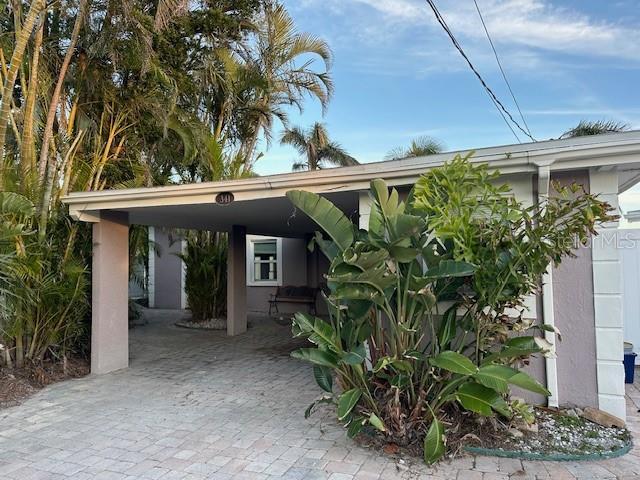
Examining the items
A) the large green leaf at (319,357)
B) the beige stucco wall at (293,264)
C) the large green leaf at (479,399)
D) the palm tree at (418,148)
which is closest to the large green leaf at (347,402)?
the large green leaf at (319,357)

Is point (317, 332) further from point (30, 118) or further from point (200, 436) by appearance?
point (30, 118)

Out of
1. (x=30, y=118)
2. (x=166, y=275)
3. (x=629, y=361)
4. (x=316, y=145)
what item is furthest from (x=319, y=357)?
(x=166, y=275)

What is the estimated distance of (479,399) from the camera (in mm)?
3666

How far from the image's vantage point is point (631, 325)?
23.5 feet

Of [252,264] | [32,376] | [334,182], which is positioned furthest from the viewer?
[252,264]

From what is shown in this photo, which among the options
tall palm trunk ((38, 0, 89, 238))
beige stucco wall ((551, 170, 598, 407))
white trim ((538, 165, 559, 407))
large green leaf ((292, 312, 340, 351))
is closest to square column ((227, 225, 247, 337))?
tall palm trunk ((38, 0, 89, 238))

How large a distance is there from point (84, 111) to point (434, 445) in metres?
7.69

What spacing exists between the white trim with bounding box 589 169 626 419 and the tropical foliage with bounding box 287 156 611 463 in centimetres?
88

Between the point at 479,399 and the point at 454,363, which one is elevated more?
the point at 454,363

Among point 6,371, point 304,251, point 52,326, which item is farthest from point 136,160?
point 304,251

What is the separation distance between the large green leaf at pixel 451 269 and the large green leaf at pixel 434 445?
1.24m

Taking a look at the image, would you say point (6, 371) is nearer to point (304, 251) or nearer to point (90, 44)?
point (90, 44)

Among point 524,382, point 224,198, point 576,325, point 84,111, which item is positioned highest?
point 84,111

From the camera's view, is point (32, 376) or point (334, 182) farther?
point (32, 376)
